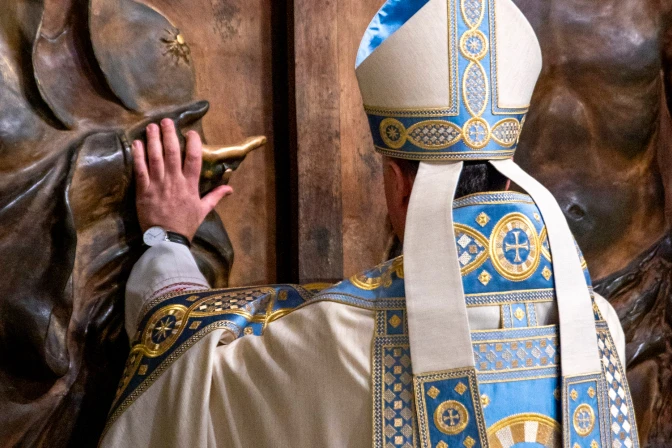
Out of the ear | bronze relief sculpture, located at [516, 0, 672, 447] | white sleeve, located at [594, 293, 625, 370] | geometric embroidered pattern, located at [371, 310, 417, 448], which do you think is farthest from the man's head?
bronze relief sculpture, located at [516, 0, 672, 447]

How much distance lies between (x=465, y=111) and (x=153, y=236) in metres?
0.66

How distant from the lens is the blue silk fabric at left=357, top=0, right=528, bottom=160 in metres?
1.50

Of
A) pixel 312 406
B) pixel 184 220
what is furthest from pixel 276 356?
pixel 184 220

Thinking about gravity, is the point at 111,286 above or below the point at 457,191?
below

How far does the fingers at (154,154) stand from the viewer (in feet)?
5.95

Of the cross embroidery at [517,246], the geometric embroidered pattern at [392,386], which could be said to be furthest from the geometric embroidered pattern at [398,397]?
the cross embroidery at [517,246]

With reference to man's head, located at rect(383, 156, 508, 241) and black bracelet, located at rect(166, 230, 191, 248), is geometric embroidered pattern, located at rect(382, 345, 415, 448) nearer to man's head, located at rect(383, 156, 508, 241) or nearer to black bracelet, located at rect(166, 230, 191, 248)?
man's head, located at rect(383, 156, 508, 241)

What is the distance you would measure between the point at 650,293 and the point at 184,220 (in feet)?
3.81

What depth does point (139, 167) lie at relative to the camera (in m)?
1.80

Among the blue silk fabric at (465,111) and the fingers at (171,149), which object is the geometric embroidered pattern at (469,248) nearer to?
the blue silk fabric at (465,111)

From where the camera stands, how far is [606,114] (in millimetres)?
2209

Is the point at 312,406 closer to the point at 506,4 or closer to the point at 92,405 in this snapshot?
the point at 92,405

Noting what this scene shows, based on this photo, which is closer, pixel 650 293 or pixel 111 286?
pixel 111 286

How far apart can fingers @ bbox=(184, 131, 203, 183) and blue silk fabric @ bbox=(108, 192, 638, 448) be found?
1.57ft
